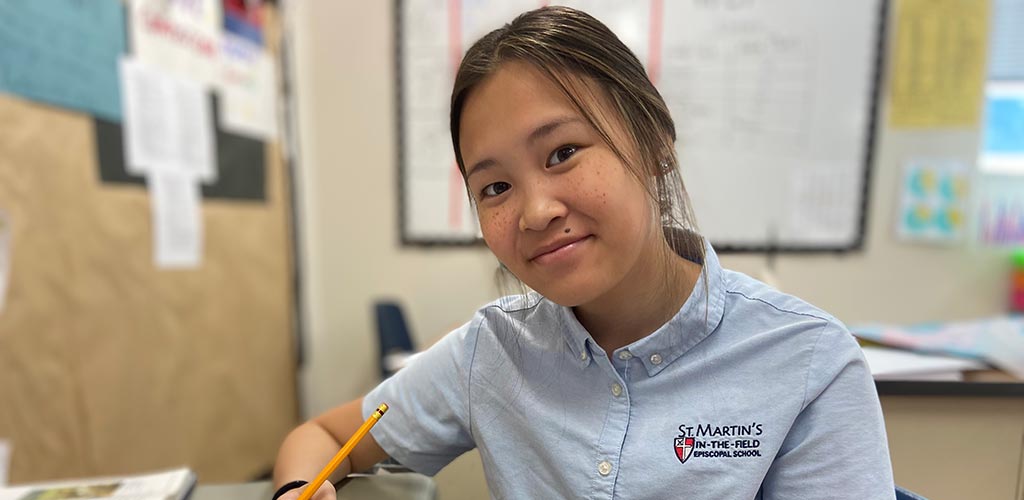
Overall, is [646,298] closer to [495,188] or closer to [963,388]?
[495,188]

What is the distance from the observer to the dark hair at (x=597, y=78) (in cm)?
56

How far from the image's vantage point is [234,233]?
1854 millimetres

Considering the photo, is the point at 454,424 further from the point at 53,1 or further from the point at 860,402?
the point at 53,1

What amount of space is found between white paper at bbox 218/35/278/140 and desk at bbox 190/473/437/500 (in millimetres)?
1339

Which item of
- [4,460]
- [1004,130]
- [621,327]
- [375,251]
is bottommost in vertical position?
[4,460]

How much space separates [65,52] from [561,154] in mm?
1269

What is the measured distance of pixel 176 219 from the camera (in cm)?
160

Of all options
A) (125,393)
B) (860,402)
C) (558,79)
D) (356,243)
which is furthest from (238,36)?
(860,402)

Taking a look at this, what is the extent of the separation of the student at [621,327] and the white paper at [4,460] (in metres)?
0.87

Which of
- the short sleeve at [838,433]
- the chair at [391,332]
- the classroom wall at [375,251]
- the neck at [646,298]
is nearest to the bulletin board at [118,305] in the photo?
the classroom wall at [375,251]

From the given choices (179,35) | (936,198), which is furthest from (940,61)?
(179,35)

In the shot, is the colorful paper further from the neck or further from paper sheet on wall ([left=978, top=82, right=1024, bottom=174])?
paper sheet on wall ([left=978, top=82, right=1024, bottom=174])

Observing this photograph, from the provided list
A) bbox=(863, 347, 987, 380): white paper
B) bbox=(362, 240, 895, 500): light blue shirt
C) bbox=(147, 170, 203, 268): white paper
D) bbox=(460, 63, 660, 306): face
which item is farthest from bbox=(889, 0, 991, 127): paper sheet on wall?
bbox=(147, 170, 203, 268): white paper

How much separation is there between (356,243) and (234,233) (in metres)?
0.50
